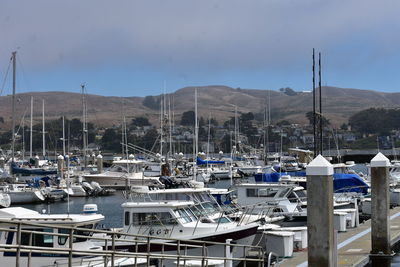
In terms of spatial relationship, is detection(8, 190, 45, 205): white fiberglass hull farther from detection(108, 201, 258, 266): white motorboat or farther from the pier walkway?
detection(108, 201, 258, 266): white motorboat

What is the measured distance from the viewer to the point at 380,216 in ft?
83.9

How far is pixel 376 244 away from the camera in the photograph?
2550 cm

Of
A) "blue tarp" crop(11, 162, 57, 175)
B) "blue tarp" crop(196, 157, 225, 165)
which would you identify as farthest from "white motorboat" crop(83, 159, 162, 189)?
"blue tarp" crop(196, 157, 225, 165)

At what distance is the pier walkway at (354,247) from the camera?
23875 mm

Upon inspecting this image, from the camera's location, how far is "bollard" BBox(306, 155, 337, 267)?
56.5 feet

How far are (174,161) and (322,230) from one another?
86.0m

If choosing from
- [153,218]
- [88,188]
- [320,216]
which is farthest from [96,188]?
[320,216]

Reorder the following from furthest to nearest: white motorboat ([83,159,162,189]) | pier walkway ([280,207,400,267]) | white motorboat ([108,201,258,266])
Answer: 1. white motorboat ([83,159,162,189])
2. white motorboat ([108,201,258,266])
3. pier walkway ([280,207,400,267])

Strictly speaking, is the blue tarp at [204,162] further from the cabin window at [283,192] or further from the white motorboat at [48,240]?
the white motorboat at [48,240]

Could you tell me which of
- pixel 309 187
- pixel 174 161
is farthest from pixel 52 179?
pixel 309 187

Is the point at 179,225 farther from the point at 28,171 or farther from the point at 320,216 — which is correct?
the point at 28,171

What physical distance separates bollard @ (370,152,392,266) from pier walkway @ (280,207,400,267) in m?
0.49

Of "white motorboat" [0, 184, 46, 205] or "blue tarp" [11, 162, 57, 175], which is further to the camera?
"blue tarp" [11, 162, 57, 175]

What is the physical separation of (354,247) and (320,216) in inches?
420
